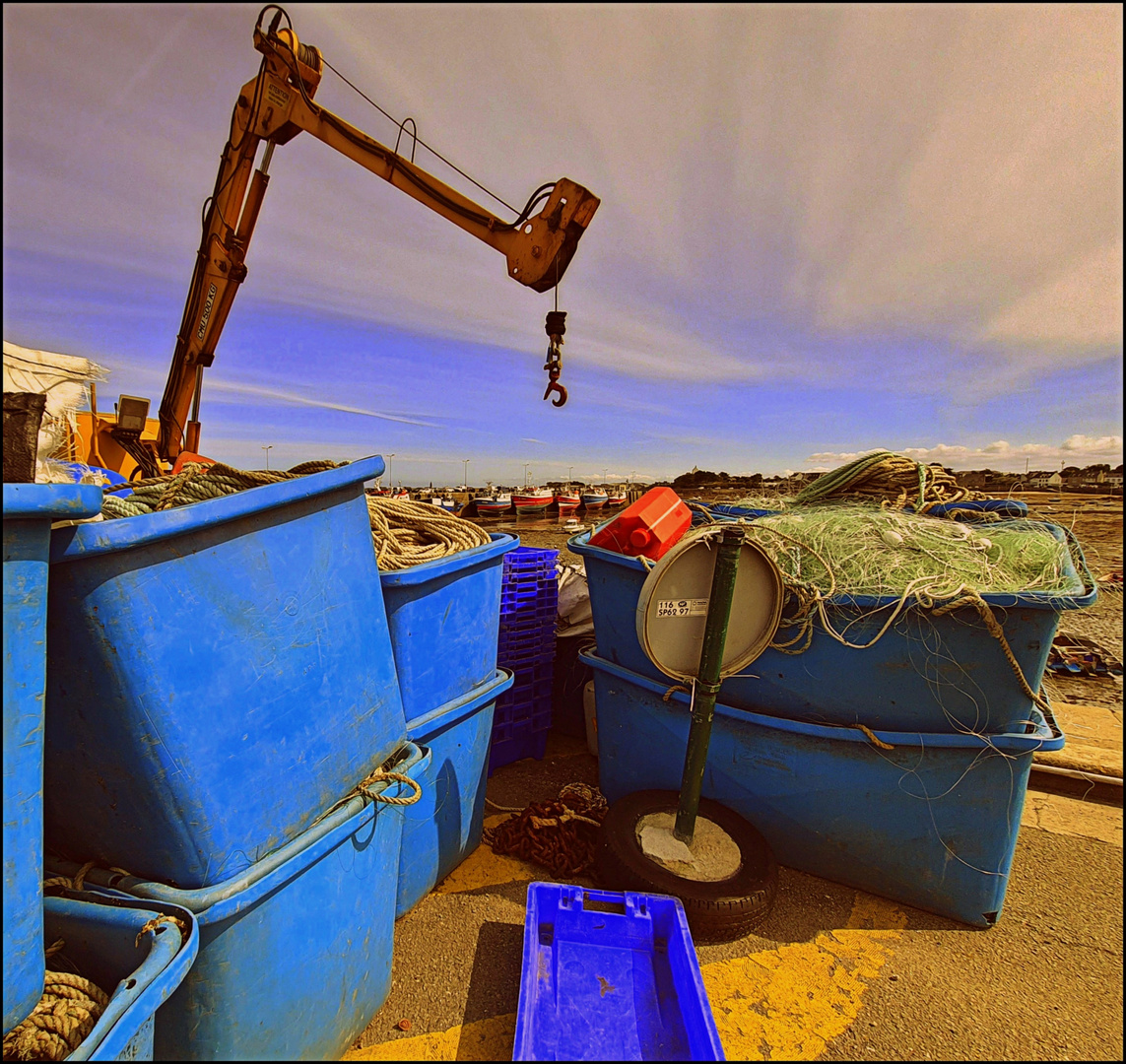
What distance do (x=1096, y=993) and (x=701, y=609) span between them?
2.08 metres

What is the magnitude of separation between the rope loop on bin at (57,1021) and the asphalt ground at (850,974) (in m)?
1.10

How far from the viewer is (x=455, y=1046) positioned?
189 cm

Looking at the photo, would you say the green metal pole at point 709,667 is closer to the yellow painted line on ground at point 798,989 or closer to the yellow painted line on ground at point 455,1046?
the yellow painted line on ground at point 798,989

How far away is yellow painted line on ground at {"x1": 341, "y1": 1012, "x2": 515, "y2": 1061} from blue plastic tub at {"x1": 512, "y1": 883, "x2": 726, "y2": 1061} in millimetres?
252

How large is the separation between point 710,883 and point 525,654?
6.09 feet

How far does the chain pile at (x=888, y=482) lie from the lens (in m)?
3.66

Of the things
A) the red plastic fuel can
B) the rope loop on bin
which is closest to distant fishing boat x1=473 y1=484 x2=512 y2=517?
the red plastic fuel can

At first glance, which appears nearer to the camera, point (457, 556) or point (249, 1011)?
point (249, 1011)

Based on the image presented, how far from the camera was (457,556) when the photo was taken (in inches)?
93.2

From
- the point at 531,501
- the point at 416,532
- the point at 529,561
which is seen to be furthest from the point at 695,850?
the point at 531,501

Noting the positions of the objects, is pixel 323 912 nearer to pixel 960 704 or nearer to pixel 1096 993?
pixel 960 704

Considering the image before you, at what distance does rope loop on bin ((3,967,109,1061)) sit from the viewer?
102cm

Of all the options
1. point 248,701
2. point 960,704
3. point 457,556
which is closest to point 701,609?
point 457,556

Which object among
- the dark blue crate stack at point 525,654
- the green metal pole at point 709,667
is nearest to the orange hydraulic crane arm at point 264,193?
the dark blue crate stack at point 525,654
